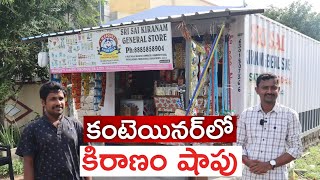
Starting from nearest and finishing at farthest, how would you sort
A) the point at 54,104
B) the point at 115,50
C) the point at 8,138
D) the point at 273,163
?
the point at 54,104
the point at 273,163
the point at 115,50
the point at 8,138

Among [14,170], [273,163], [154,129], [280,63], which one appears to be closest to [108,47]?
[14,170]

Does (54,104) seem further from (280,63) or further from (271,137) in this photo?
(280,63)

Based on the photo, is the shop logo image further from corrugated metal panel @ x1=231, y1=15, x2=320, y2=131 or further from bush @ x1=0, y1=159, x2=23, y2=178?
bush @ x1=0, y1=159, x2=23, y2=178

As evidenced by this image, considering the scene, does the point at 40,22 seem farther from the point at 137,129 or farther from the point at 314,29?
the point at 314,29

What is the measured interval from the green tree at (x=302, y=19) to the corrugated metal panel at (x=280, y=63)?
9.06 m

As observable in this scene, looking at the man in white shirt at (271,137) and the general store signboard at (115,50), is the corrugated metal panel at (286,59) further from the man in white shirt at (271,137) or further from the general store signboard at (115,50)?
the man in white shirt at (271,137)

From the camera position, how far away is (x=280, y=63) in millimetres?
6289

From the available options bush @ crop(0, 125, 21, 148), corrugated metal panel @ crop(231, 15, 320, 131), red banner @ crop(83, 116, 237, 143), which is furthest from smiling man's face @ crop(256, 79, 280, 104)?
bush @ crop(0, 125, 21, 148)

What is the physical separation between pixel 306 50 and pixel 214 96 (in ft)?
12.0

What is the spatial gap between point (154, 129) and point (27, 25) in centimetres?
526

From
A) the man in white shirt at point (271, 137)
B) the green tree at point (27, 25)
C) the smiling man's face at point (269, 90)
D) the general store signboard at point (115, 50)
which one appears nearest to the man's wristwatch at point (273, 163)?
the man in white shirt at point (271, 137)

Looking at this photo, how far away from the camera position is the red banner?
2.67 m

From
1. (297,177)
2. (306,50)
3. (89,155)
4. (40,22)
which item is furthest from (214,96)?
(40,22)

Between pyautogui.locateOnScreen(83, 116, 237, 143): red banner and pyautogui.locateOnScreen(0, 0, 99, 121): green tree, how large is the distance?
161 inches
